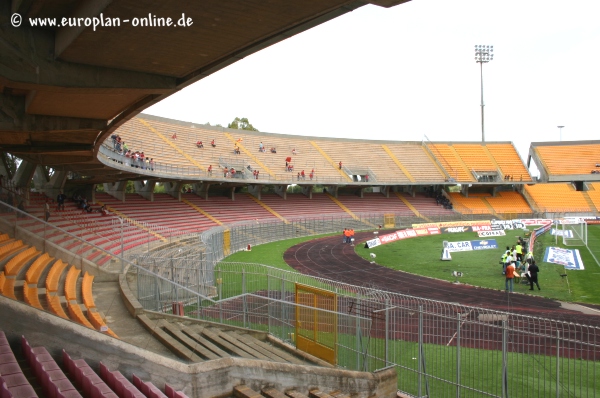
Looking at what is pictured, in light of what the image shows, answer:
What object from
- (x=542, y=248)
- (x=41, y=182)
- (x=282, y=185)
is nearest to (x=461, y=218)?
(x=282, y=185)

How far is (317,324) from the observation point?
9695mm

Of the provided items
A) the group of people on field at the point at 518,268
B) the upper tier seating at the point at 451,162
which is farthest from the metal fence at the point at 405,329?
the upper tier seating at the point at 451,162

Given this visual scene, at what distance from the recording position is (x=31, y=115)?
9.84 m

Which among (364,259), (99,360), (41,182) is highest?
(41,182)

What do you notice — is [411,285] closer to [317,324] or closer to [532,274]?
[532,274]

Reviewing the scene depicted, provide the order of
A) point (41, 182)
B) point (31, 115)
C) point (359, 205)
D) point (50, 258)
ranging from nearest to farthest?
point (31, 115) → point (50, 258) → point (41, 182) → point (359, 205)

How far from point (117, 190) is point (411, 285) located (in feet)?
69.4

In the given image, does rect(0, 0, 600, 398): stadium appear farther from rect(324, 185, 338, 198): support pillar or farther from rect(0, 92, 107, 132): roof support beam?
rect(324, 185, 338, 198): support pillar

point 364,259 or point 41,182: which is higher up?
point 41,182

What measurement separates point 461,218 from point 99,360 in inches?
1799

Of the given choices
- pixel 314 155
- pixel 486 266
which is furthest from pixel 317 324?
pixel 314 155

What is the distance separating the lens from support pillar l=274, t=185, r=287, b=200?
161 ft

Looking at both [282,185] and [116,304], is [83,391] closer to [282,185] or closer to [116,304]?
[116,304]

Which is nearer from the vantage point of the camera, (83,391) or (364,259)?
(83,391)
